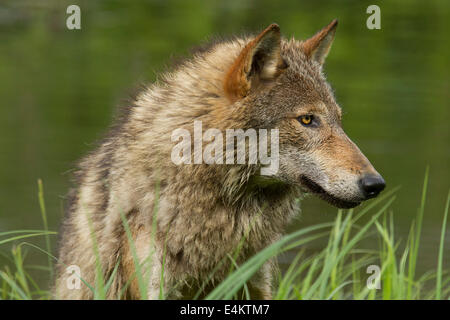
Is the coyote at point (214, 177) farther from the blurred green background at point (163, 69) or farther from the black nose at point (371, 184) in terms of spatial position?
the blurred green background at point (163, 69)

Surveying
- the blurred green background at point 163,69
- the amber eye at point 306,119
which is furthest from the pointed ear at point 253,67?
the blurred green background at point 163,69

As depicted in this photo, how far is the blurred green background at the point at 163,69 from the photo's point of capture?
12406 millimetres

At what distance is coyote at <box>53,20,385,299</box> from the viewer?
4789 millimetres

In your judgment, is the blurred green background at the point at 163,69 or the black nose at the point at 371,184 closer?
the black nose at the point at 371,184

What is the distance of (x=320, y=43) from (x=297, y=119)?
663 millimetres

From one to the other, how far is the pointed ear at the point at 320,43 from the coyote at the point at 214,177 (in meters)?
0.10

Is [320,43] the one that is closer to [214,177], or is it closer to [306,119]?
[306,119]

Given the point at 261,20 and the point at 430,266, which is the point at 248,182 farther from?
the point at 261,20

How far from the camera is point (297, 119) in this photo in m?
4.86

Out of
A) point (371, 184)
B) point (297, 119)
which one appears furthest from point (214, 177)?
point (371, 184)

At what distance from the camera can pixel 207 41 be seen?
216 inches

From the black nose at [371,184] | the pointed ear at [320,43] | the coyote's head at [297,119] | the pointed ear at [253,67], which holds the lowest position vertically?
the black nose at [371,184]

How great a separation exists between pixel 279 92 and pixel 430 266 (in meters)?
5.57
